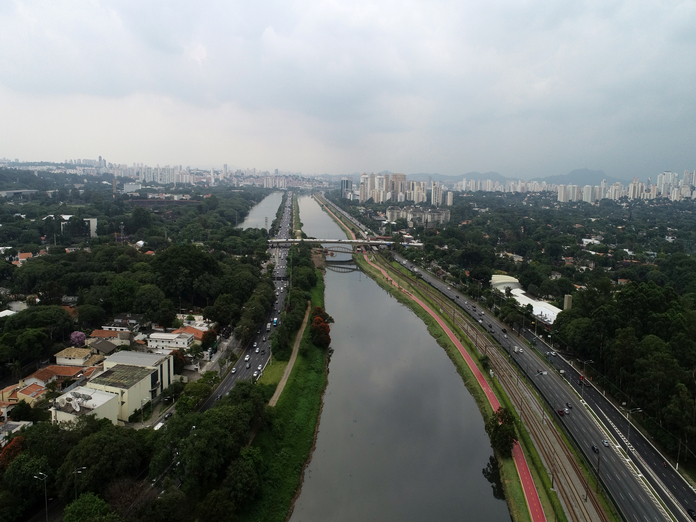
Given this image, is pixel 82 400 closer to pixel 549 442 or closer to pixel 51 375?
pixel 51 375

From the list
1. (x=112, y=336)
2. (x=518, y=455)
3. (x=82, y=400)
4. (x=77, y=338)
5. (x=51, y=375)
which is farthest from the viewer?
(x=112, y=336)

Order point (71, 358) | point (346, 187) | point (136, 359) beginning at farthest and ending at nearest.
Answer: point (346, 187), point (71, 358), point (136, 359)

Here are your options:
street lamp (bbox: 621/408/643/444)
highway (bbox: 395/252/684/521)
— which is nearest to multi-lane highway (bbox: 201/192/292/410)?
highway (bbox: 395/252/684/521)

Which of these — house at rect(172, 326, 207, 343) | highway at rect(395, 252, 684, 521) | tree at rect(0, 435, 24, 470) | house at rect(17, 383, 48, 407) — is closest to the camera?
tree at rect(0, 435, 24, 470)

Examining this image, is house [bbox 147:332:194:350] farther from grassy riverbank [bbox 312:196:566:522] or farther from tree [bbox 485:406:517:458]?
tree [bbox 485:406:517:458]

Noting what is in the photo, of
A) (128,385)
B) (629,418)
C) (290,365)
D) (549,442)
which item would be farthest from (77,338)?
(629,418)

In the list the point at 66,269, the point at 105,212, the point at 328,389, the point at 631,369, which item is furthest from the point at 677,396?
the point at 105,212

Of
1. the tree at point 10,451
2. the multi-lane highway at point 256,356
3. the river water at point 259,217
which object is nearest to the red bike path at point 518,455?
the multi-lane highway at point 256,356

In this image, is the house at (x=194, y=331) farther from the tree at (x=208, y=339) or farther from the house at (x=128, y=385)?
the house at (x=128, y=385)
